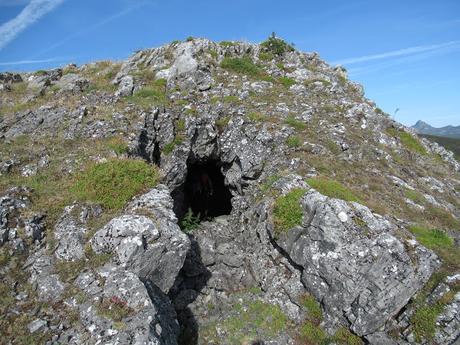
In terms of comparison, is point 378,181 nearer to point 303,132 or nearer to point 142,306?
point 303,132

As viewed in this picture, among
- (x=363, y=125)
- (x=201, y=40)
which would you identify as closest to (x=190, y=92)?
(x=201, y=40)

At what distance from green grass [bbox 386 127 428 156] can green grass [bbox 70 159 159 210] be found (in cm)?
1893

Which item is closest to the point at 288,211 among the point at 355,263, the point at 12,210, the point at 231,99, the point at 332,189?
the point at 332,189

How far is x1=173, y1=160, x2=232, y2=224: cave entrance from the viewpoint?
29297 millimetres

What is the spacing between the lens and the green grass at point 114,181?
18.1 metres

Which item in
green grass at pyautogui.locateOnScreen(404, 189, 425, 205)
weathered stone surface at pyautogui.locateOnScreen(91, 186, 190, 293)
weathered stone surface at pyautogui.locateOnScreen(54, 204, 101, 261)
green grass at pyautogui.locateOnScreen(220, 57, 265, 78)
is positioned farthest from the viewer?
green grass at pyautogui.locateOnScreen(220, 57, 265, 78)

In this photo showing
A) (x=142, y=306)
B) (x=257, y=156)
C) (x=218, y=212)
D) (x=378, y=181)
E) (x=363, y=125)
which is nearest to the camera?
(x=142, y=306)

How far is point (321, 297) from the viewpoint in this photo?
56.3 feet

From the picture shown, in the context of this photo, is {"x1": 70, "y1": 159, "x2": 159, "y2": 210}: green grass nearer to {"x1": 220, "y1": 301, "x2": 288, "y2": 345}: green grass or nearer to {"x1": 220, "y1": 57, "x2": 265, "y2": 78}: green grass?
{"x1": 220, "y1": 301, "x2": 288, "y2": 345}: green grass

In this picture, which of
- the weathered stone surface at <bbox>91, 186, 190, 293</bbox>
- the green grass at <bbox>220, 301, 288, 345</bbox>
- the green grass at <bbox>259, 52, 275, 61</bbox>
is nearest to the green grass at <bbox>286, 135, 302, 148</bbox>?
the green grass at <bbox>220, 301, 288, 345</bbox>

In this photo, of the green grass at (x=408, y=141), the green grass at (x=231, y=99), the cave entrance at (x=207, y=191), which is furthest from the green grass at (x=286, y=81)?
the cave entrance at (x=207, y=191)

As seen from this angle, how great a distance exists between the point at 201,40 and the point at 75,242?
960 inches

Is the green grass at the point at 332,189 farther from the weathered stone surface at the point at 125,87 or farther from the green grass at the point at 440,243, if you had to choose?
the weathered stone surface at the point at 125,87

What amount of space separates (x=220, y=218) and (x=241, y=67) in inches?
569
